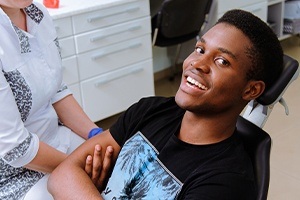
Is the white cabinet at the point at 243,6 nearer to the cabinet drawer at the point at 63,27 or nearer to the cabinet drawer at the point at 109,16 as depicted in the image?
the cabinet drawer at the point at 109,16

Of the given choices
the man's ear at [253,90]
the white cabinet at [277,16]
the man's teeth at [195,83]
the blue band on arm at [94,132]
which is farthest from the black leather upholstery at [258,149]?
the white cabinet at [277,16]

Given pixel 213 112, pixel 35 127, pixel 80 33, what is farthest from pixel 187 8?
pixel 213 112

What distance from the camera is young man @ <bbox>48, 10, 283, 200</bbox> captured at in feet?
3.74

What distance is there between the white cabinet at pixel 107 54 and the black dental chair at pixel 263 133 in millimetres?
1572

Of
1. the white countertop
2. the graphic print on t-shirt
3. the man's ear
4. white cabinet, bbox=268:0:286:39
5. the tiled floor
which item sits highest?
the man's ear

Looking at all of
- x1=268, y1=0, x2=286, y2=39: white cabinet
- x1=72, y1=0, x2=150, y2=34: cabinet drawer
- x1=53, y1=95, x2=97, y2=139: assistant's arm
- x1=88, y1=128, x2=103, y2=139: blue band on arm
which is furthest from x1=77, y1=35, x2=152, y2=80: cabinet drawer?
x1=268, y1=0, x2=286, y2=39: white cabinet

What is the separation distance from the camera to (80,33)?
2.72m

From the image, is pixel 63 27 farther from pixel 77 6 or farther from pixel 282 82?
pixel 282 82

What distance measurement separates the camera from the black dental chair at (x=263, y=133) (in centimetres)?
119

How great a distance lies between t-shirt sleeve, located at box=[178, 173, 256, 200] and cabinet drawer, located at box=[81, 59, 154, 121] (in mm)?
1841

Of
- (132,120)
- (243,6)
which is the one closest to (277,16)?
(243,6)

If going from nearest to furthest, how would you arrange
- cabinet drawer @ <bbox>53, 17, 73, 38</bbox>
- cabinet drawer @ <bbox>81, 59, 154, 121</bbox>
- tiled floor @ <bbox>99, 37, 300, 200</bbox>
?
tiled floor @ <bbox>99, 37, 300, 200</bbox>
cabinet drawer @ <bbox>53, 17, 73, 38</bbox>
cabinet drawer @ <bbox>81, 59, 154, 121</bbox>

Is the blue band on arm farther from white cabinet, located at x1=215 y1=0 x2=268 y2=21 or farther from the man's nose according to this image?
white cabinet, located at x1=215 y1=0 x2=268 y2=21

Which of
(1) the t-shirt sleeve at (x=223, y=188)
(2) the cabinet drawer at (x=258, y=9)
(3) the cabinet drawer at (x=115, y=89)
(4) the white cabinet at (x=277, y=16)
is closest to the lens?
(1) the t-shirt sleeve at (x=223, y=188)
